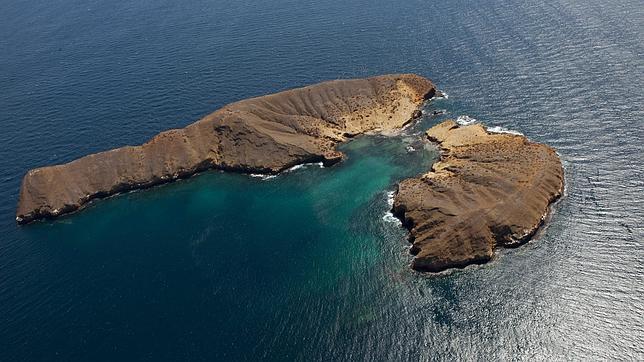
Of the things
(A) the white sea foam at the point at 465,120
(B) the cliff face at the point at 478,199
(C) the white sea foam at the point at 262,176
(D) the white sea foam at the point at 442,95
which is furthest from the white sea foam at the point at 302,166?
(D) the white sea foam at the point at 442,95

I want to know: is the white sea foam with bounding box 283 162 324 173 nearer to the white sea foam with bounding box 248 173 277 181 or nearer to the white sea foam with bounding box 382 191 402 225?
the white sea foam with bounding box 248 173 277 181

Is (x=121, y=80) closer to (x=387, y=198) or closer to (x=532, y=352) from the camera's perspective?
(x=387, y=198)

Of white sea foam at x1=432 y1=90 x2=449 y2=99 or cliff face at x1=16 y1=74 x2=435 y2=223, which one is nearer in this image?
cliff face at x1=16 y1=74 x2=435 y2=223

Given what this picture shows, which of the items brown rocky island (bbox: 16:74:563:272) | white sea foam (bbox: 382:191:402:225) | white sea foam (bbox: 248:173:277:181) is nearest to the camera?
brown rocky island (bbox: 16:74:563:272)

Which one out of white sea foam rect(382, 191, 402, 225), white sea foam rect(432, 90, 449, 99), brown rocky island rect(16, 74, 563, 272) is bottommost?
white sea foam rect(382, 191, 402, 225)

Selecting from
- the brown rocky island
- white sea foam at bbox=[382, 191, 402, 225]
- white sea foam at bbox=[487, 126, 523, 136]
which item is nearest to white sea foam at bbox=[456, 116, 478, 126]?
the brown rocky island

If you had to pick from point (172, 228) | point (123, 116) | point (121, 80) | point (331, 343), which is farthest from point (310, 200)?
point (121, 80)
